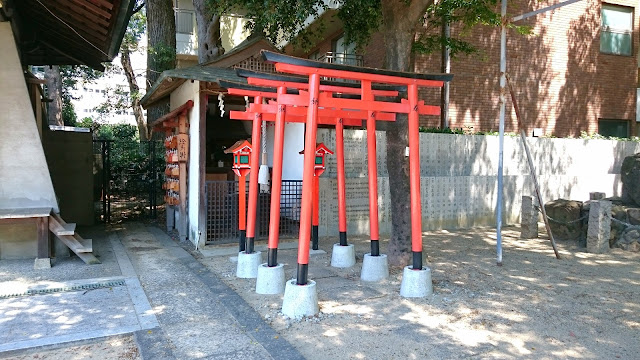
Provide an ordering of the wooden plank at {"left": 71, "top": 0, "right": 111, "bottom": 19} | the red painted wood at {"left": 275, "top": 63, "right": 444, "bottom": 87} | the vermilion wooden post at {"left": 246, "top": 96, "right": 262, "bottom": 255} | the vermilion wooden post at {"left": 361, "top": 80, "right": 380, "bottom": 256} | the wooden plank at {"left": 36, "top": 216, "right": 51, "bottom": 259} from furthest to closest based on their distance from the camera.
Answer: the wooden plank at {"left": 71, "top": 0, "right": 111, "bottom": 19} → the wooden plank at {"left": 36, "top": 216, "right": 51, "bottom": 259} → the vermilion wooden post at {"left": 246, "top": 96, "right": 262, "bottom": 255} → the vermilion wooden post at {"left": 361, "top": 80, "right": 380, "bottom": 256} → the red painted wood at {"left": 275, "top": 63, "right": 444, "bottom": 87}

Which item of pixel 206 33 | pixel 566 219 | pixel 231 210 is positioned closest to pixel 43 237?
pixel 231 210

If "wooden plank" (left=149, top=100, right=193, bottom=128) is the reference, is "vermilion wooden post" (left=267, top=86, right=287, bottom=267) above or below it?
below

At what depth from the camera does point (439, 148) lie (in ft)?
38.0

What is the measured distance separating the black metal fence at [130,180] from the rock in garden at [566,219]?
9827mm

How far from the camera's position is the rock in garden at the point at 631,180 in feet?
32.4

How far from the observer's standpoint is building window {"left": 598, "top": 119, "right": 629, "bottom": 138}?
53.9 feet

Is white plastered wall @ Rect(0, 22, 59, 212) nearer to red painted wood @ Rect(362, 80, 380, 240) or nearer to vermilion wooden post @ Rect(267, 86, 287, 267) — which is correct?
vermilion wooden post @ Rect(267, 86, 287, 267)

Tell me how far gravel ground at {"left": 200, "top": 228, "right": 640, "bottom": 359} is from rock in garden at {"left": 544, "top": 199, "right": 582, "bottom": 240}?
148cm

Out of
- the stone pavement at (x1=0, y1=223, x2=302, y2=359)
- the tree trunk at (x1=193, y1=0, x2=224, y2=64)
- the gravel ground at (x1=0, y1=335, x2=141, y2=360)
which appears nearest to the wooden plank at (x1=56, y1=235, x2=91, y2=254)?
the stone pavement at (x1=0, y1=223, x2=302, y2=359)

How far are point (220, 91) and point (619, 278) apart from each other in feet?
23.5

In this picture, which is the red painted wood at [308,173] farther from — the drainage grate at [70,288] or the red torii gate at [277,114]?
the drainage grate at [70,288]

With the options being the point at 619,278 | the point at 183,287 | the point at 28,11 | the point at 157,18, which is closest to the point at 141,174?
the point at 157,18

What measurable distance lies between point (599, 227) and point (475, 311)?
4.96 metres

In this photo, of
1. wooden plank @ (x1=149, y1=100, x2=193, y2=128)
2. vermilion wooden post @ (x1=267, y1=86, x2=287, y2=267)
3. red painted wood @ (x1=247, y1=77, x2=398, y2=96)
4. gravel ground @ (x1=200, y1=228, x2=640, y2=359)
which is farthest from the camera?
wooden plank @ (x1=149, y1=100, x2=193, y2=128)
